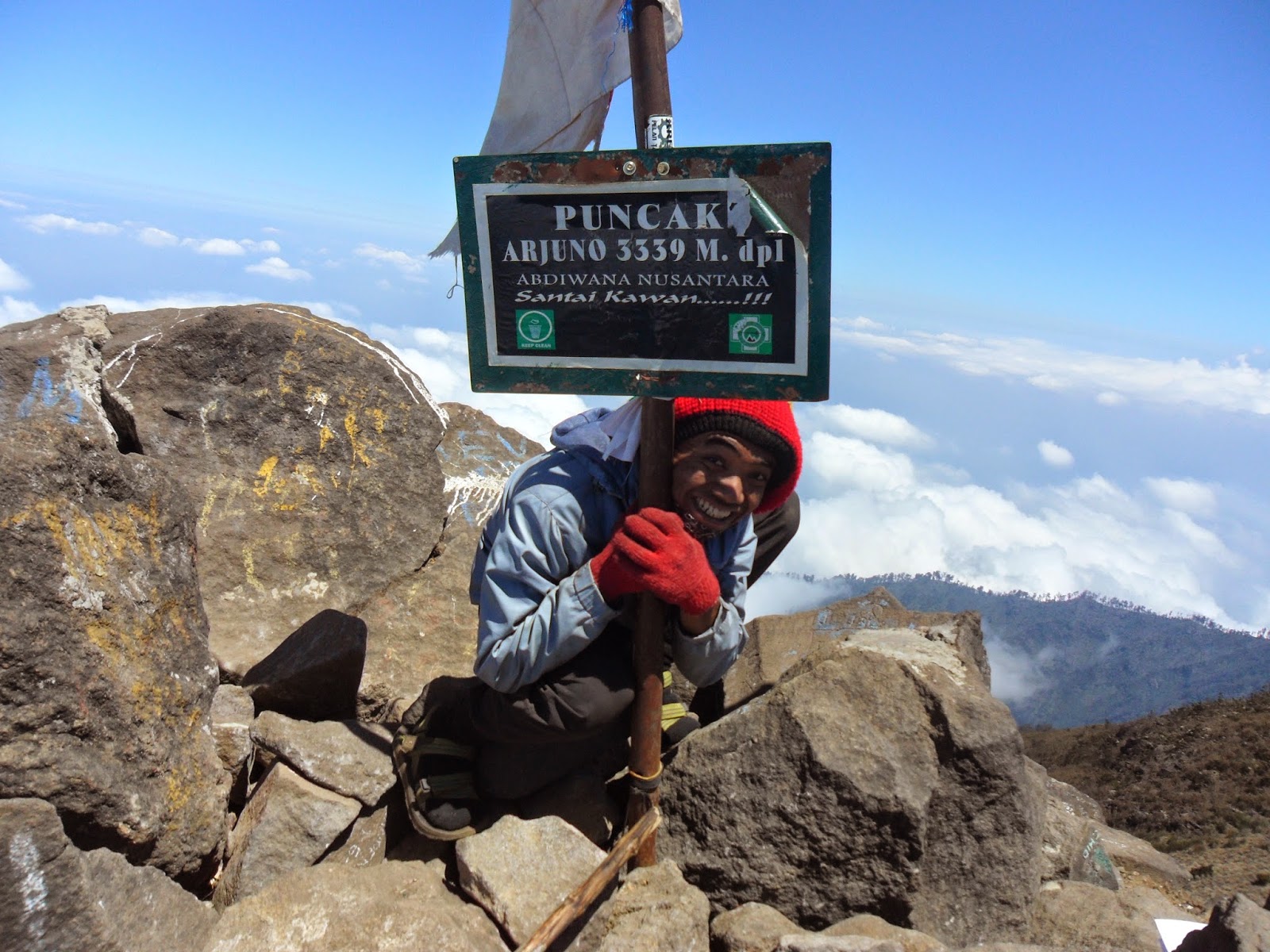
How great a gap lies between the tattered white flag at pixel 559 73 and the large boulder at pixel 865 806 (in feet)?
8.59

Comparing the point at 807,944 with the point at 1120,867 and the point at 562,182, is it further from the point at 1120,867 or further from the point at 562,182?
the point at 1120,867

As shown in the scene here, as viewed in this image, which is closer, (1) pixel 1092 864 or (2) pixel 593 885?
(2) pixel 593 885

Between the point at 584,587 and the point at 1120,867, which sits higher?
the point at 584,587

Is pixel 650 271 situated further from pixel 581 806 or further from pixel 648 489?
pixel 581 806

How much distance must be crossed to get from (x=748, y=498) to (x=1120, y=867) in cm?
543

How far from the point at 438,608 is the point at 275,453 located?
1531mm

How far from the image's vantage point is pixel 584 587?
11.6 feet

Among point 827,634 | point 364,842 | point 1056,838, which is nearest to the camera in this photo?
point 364,842

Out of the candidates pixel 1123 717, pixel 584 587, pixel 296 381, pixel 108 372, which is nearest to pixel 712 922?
pixel 584 587

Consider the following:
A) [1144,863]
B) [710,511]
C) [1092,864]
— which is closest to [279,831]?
[710,511]

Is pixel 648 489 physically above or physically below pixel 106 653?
above

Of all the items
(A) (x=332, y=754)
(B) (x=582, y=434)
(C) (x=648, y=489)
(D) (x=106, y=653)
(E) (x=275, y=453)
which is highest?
(B) (x=582, y=434)

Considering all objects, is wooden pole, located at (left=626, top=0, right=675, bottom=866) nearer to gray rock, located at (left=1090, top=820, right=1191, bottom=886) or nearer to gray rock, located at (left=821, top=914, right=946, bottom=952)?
gray rock, located at (left=821, top=914, right=946, bottom=952)

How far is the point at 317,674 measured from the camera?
4.72 m
